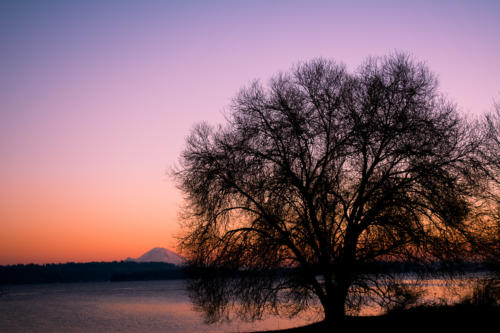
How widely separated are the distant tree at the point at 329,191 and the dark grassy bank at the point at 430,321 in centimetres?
70

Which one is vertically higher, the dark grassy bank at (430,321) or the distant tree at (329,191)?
the distant tree at (329,191)

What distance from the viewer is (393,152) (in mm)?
16031

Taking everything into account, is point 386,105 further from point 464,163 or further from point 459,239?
point 459,239

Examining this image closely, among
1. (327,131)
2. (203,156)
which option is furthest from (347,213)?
(203,156)

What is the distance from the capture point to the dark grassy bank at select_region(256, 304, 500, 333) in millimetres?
14562

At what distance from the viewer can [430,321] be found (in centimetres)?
1566

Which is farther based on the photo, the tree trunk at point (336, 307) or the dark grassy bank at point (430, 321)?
the tree trunk at point (336, 307)

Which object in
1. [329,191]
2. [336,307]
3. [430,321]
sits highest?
[329,191]

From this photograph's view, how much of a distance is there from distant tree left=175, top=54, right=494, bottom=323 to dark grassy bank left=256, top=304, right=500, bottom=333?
70 cm

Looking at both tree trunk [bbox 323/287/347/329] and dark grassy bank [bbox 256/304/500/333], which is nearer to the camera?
dark grassy bank [bbox 256/304/500/333]

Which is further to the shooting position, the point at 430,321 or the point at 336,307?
the point at 336,307

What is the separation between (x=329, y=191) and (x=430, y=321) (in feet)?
18.2

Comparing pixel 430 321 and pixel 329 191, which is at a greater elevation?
pixel 329 191

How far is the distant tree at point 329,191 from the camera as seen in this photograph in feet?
51.8
